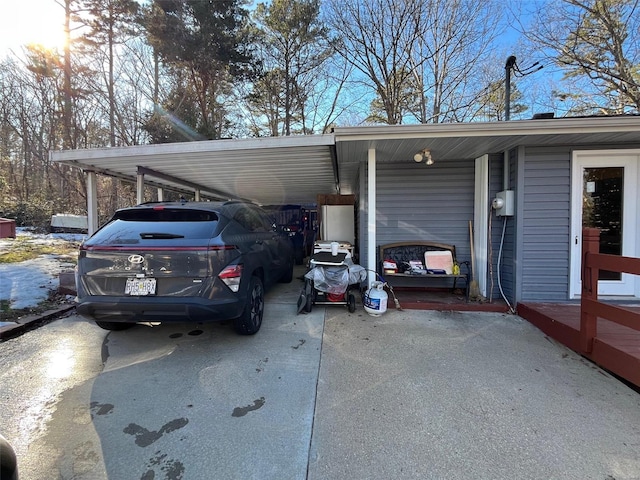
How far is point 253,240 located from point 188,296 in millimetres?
1228

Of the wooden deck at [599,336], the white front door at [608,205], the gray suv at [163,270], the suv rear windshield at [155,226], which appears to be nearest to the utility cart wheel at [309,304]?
the gray suv at [163,270]

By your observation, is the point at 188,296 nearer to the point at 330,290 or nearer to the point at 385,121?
the point at 330,290

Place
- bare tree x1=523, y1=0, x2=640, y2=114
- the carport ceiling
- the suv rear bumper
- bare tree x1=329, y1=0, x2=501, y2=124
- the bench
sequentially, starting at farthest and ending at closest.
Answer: bare tree x1=329, y1=0, x2=501, y2=124 < bare tree x1=523, y1=0, x2=640, y2=114 < the bench < the carport ceiling < the suv rear bumper

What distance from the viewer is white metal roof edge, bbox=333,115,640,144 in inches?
148

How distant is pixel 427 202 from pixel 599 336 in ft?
9.72

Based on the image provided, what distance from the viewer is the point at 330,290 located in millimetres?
4551

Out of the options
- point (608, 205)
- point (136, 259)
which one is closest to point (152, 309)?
point (136, 259)

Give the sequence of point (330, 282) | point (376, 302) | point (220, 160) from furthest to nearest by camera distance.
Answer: point (220, 160), point (330, 282), point (376, 302)

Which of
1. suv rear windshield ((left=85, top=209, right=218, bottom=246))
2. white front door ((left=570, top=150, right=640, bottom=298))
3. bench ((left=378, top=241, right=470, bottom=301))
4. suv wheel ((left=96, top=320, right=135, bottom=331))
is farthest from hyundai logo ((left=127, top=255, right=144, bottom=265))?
white front door ((left=570, top=150, right=640, bottom=298))

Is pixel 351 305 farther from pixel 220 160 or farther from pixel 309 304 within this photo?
pixel 220 160

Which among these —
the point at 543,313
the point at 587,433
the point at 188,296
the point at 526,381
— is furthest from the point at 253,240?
the point at 543,313

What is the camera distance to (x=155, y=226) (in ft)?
10.2

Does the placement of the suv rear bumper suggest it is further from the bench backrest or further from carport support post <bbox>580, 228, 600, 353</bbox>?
carport support post <bbox>580, 228, 600, 353</bbox>

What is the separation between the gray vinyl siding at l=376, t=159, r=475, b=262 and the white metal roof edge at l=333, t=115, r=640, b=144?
4.77 ft
